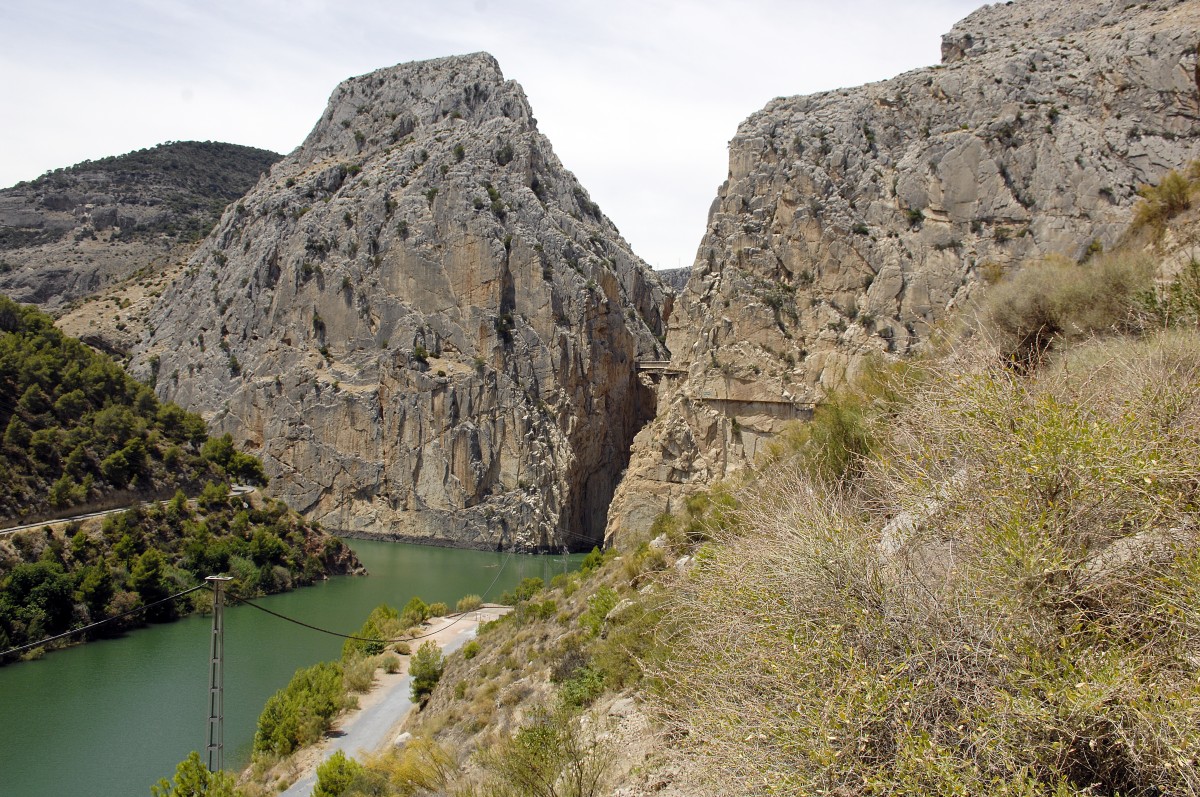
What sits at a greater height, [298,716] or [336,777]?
[336,777]

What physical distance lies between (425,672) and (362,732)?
1863 millimetres

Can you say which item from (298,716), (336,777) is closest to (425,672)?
(298,716)

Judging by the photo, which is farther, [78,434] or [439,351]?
[439,351]

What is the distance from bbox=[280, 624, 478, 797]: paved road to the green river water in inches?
108

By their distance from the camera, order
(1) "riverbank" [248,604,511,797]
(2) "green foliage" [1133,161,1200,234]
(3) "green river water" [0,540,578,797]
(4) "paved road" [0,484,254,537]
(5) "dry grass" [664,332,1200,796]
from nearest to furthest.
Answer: (5) "dry grass" [664,332,1200,796]
(2) "green foliage" [1133,161,1200,234]
(1) "riverbank" [248,604,511,797]
(3) "green river water" [0,540,578,797]
(4) "paved road" [0,484,254,537]

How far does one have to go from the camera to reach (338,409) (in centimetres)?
5031

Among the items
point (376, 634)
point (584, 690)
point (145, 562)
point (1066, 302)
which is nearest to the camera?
point (584, 690)

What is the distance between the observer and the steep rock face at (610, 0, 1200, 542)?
83.3ft

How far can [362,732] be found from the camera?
57.6 ft

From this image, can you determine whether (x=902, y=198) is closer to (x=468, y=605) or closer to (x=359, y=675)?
(x=468, y=605)

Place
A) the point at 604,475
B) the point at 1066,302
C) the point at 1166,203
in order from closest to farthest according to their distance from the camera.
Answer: the point at 1066,302 → the point at 1166,203 → the point at 604,475

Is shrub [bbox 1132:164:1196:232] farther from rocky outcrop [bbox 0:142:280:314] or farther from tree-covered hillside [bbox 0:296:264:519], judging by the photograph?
rocky outcrop [bbox 0:142:280:314]

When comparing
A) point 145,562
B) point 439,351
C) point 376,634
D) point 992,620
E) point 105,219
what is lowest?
point 376,634

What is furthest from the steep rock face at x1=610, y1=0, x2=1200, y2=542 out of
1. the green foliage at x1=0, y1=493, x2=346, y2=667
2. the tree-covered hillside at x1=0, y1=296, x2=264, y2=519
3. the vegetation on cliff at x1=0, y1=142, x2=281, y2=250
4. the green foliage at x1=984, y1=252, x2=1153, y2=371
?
the vegetation on cliff at x1=0, y1=142, x2=281, y2=250
